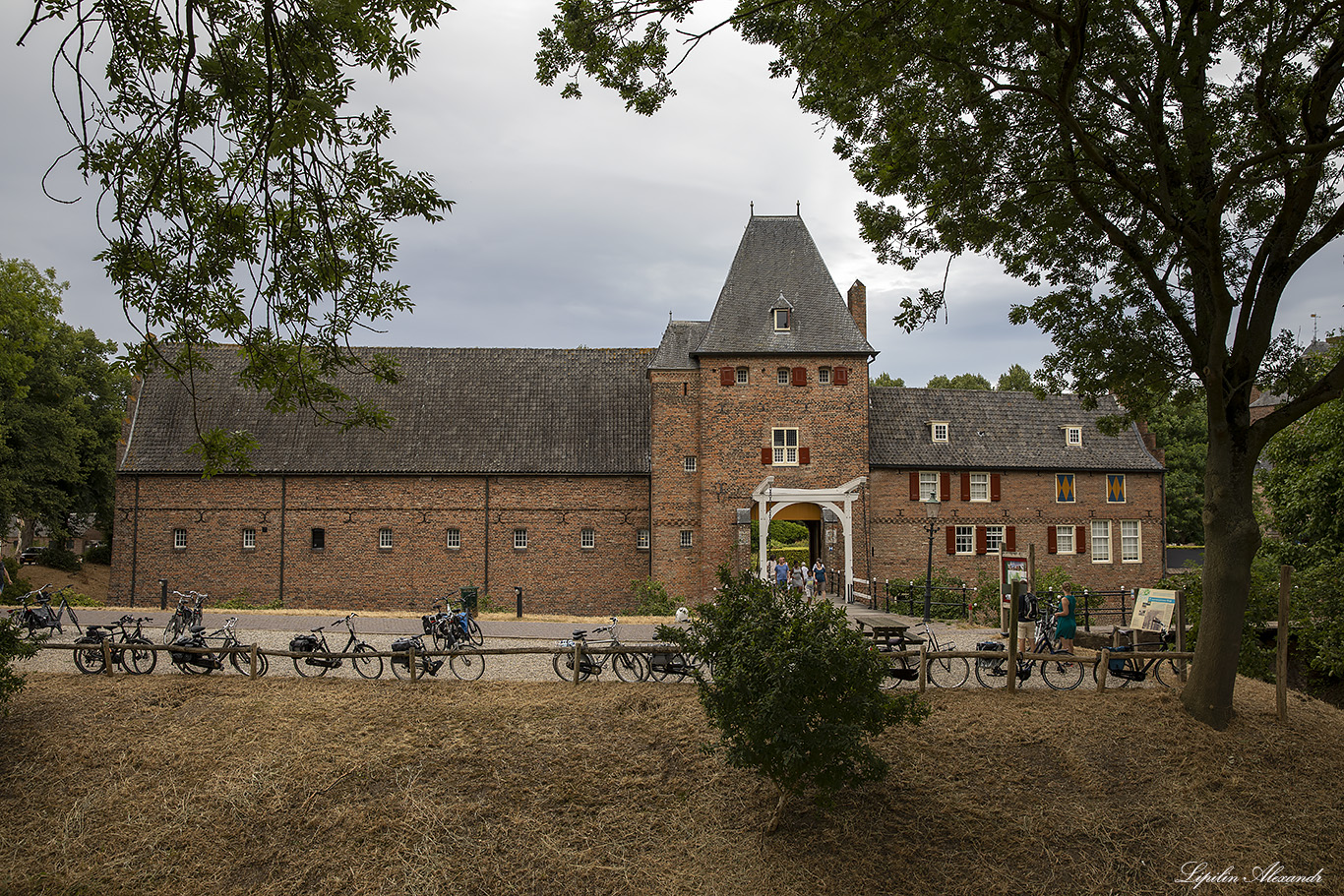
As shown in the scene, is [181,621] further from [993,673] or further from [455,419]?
[993,673]

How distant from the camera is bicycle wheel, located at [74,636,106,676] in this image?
10812 millimetres

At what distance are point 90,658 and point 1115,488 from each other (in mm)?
28034

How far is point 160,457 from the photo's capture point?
2462cm

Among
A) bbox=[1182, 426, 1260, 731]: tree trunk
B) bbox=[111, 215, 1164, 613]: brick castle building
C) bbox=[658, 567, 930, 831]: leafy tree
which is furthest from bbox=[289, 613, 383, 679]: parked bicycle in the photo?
bbox=[111, 215, 1164, 613]: brick castle building

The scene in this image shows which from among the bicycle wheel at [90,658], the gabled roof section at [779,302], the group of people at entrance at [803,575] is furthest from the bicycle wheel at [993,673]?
the gabled roof section at [779,302]

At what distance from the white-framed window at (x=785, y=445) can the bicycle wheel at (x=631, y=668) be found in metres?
13.5

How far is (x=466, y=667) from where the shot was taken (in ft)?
37.3

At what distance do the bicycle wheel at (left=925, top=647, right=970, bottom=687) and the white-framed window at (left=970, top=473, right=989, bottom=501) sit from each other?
14572mm

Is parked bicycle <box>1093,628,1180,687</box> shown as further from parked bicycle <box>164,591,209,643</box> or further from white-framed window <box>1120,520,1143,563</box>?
white-framed window <box>1120,520,1143,563</box>

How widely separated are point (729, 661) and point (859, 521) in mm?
17728

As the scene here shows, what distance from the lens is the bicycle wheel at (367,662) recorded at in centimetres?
1072

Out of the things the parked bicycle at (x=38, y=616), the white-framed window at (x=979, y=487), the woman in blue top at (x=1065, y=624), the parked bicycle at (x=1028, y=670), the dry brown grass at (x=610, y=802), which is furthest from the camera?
the white-framed window at (x=979, y=487)

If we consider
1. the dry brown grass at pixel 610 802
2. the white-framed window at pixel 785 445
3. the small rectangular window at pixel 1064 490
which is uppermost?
the white-framed window at pixel 785 445

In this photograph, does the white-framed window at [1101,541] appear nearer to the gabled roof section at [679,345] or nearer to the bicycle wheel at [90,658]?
the gabled roof section at [679,345]
